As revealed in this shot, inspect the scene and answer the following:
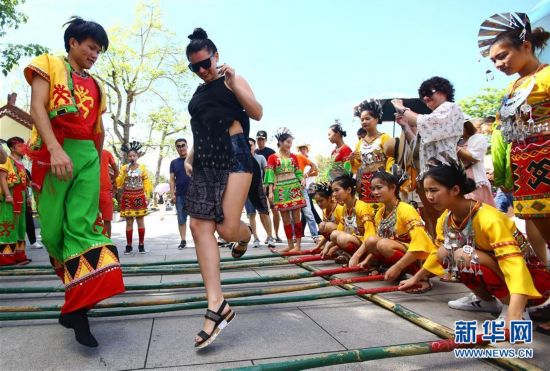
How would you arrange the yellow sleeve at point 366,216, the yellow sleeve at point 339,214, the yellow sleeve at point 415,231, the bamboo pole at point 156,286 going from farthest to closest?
the yellow sleeve at point 339,214
the yellow sleeve at point 366,216
the yellow sleeve at point 415,231
the bamboo pole at point 156,286

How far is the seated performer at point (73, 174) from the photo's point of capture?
2.12 meters

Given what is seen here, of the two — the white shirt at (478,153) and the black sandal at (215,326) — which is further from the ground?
the white shirt at (478,153)

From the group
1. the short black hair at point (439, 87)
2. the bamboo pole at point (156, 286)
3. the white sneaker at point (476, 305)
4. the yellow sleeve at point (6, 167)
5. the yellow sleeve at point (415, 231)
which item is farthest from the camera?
the yellow sleeve at point (6, 167)

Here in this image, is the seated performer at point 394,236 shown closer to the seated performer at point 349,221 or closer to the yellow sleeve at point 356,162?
the seated performer at point 349,221

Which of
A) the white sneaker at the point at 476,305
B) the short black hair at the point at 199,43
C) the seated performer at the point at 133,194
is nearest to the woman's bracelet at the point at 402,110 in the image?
the white sneaker at the point at 476,305

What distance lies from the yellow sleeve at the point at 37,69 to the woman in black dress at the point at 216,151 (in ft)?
2.63

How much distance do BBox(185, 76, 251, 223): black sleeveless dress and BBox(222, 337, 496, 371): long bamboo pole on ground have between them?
0.98m

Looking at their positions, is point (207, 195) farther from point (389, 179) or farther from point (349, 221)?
point (349, 221)

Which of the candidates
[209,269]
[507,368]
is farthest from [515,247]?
[209,269]

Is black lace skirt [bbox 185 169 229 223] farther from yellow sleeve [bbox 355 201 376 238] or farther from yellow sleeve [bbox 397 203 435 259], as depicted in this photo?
yellow sleeve [bbox 355 201 376 238]

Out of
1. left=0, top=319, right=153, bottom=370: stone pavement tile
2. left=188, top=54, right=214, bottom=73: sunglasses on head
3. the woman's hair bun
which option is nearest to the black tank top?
left=188, top=54, right=214, bottom=73: sunglasses on head

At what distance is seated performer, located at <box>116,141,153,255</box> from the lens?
6.33 metres

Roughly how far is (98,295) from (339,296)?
1.60 m

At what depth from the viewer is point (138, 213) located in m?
6.34
